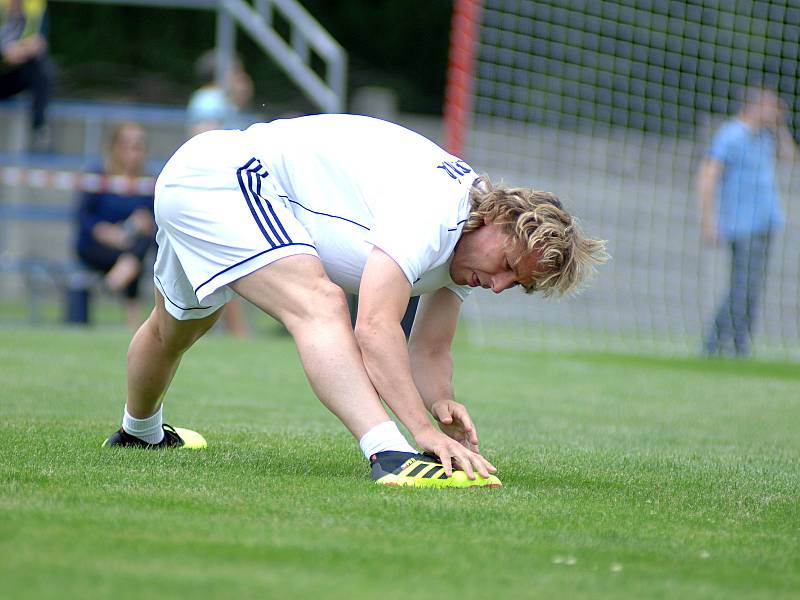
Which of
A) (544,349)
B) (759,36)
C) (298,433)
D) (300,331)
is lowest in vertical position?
(544,349)

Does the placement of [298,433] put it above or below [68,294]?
above

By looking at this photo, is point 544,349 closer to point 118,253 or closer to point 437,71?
→ point 118,253

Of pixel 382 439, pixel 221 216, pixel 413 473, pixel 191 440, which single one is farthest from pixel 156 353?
pixel 413 473

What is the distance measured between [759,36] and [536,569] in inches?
398

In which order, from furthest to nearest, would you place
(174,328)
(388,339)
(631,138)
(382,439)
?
(631,138) → (174,328) → (382,439) → (388,339)

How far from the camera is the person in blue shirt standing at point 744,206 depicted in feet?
36.7

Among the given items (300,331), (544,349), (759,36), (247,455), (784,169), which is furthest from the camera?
(784,169)

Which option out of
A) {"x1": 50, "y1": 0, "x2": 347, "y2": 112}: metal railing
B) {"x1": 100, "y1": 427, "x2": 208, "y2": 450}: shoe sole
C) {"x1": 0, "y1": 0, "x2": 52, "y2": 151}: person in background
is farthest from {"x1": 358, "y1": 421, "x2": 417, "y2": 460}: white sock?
{"x1": 0, "y1": 0, "x2": 52, "y2": 151}: person in background

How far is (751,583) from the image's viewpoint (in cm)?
288

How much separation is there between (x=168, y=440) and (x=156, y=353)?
434 millimetres

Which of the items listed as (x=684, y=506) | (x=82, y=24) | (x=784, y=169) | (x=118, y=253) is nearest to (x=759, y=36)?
(x=784, y=169)

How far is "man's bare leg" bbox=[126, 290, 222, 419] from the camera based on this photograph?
4.38 meters

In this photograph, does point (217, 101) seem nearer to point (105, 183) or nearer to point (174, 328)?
point (105, 183)

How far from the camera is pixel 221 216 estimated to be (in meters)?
3.97
